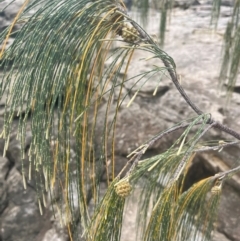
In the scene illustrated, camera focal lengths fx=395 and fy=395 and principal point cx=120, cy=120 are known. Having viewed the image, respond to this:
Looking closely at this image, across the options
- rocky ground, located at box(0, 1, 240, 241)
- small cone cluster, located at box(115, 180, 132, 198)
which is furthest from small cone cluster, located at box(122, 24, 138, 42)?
rocky ground, located at box(0, 1, 240, 241)

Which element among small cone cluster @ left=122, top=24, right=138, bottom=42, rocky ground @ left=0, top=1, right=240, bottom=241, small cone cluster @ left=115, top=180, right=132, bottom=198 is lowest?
rocky ground @ left=0, top=1, right=240, bottom=241

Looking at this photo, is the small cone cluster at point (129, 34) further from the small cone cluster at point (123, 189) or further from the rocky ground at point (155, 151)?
the rocky ground at point (155, 151)

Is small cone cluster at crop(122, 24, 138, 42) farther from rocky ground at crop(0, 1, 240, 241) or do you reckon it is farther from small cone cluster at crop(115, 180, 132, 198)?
rocky ground at crop(0, 1, 240, 241)

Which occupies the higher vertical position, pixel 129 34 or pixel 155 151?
pixel 129 34

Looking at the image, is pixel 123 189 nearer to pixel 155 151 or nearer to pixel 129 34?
pixel 129 34

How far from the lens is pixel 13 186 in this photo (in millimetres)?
1595

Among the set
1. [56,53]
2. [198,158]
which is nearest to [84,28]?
[56,53]

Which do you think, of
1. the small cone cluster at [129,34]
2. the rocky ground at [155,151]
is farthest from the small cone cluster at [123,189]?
the rocky ground at [155,151]

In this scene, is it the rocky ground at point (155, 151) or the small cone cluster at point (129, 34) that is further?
the rocky ground at point (155, 151)

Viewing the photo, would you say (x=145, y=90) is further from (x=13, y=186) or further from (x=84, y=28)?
(x=84, y=28)

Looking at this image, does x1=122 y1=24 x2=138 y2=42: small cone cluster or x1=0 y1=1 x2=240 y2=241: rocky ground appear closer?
x1=122 y1=24 x2=138 y2=42: small cone cluster

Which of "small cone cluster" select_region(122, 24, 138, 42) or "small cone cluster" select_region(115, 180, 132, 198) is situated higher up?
"small cone cluster" select_region(122, 24, 138, 42)

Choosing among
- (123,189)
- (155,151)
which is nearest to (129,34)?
(123,189)

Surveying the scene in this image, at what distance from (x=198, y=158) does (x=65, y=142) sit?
116 cm
